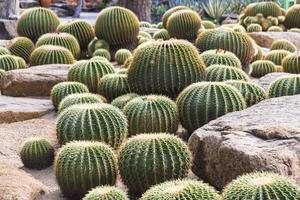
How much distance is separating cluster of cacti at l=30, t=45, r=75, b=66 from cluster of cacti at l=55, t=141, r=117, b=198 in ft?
12.1

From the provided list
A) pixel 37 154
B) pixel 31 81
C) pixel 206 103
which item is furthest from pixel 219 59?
pixel 37 154

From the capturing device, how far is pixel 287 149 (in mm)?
3797

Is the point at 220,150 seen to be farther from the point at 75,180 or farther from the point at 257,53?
the point at 257,53

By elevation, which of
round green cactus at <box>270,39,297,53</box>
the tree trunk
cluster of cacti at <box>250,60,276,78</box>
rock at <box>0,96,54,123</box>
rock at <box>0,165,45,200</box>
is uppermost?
rock at <box>0,165,45,200</box>

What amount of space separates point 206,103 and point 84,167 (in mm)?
1293

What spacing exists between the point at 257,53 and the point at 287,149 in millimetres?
4445

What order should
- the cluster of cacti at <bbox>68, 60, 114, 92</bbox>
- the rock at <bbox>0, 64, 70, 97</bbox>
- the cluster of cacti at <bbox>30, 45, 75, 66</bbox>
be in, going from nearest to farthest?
the cluster of cacti at <bbox>68, 60, 114, 92</bbox> < the rock at <bbox>0, 64, 70, 97</bbox> < the cluster of cacti at <bbox>30, 45, 75, 66</bbox>

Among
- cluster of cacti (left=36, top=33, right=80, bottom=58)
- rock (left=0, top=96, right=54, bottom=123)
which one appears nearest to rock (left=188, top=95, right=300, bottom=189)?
rock (left=0, top=96, right=54, bottom=123)

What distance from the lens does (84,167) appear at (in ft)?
13.5

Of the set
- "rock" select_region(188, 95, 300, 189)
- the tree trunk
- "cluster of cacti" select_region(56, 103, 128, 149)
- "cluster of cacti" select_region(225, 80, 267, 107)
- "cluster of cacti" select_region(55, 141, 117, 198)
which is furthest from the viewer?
the tree trunk

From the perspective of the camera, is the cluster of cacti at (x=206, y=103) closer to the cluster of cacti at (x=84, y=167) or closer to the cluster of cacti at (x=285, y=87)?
the cluster of cacti at (x=285, y=87)

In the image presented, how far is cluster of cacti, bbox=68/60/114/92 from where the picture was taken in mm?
6465

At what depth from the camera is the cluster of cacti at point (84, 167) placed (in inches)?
162

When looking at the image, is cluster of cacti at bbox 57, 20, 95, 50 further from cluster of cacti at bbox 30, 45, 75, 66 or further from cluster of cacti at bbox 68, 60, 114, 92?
cluster of cacti at bbox 68, 60, 114, 92
